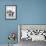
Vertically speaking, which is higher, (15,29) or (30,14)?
(30,14)

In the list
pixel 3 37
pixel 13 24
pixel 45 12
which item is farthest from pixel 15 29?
pixel 45 12

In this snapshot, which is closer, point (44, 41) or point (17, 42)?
point (44, 41)

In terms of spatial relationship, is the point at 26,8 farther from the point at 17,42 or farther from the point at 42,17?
the point at 17,42

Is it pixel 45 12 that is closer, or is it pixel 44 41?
pixel 44 41

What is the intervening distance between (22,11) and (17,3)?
1.15 feet

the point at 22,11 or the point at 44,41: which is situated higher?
the point at 22,11

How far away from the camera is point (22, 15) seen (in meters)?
4.97

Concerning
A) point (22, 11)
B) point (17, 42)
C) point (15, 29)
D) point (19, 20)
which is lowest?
point (17, 42)

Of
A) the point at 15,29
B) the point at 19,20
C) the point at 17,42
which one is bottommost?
the point at 17,42

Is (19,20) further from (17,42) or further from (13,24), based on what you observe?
(17,42)

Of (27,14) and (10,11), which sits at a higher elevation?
(10,11)

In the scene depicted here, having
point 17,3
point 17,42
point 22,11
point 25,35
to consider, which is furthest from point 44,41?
point 17,3

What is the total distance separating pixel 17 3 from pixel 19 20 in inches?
25.1

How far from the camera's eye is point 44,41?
454 cm
